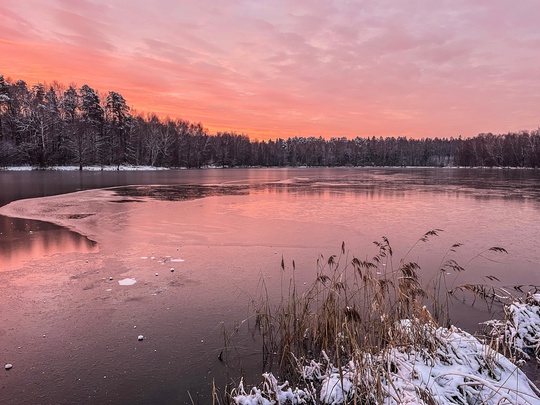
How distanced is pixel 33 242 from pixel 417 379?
11.0 meters

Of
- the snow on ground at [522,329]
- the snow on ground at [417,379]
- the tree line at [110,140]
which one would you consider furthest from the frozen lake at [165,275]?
the tree line at [110,140]

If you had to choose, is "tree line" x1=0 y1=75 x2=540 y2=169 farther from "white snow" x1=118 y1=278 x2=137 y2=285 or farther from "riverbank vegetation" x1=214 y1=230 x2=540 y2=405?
"riverbank vegetation" x1=214 y1=230 x2=540 y2=405

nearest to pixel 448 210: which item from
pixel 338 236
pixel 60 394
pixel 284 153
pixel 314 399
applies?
pixel 338 236

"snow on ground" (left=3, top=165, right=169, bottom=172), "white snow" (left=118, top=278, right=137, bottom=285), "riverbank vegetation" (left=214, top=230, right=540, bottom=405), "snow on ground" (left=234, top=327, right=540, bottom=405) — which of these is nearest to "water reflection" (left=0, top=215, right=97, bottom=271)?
"white snow" (left=118, top=278, right=137, bottom=285)

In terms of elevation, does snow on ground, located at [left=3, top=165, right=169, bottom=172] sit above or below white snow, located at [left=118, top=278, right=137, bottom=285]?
above

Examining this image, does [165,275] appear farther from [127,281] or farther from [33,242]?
[33,242]

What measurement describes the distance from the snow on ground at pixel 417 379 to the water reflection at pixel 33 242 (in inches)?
298

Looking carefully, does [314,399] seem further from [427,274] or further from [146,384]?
[427,274]

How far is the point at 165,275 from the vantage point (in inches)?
301

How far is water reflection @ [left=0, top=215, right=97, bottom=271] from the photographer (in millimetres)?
8828

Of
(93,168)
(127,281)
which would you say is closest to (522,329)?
(127,281)

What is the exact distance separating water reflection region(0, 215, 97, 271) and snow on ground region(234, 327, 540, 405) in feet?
24.8

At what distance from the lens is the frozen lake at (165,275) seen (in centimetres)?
415

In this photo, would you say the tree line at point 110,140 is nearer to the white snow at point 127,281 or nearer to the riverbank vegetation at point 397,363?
the white snow at point 127,281
